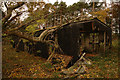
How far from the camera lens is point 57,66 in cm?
668

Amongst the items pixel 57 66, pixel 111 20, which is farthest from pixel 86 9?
pixel 57 66

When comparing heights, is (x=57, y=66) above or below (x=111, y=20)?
below

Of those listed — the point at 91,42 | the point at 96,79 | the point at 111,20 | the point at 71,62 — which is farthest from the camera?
the point at 111,20

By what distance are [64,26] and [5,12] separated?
181 inches

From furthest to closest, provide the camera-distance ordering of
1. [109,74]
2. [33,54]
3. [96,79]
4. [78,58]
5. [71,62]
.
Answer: [33,54] → [78,58] → [71,62] → [109,74] → [96,79]

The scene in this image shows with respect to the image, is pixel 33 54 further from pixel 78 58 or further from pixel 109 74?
pixel 109 74

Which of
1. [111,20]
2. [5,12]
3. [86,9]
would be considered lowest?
[5,12]

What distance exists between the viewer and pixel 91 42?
12.0 m

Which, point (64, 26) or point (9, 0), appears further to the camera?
point (64, 26)

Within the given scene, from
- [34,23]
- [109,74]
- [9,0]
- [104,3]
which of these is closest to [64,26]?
[34,23]

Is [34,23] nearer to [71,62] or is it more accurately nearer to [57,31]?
[57,31]

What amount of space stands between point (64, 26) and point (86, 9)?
47.9 ft

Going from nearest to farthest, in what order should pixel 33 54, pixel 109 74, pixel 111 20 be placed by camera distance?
pixel 109 74
pixel 33 54
pixel 111 20


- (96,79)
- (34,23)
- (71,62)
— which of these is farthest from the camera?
(71,62)
